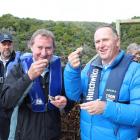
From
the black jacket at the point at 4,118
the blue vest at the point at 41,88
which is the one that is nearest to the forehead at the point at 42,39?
the blue vest at the point at 41,88

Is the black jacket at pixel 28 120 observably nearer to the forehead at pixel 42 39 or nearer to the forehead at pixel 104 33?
the forehead at pixel 42 39

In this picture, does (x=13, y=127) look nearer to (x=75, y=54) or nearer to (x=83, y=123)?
(x=83, y=123)

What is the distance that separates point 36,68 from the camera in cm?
361

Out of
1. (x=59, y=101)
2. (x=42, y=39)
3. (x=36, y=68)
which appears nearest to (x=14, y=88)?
(x=36, y=68)

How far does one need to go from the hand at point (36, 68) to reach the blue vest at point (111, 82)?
455mm

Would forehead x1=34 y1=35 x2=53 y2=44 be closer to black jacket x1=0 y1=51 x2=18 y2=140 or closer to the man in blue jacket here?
the man in blue jacket

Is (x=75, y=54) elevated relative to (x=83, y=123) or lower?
elevated

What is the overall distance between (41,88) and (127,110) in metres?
0.91

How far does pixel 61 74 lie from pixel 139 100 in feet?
2.93

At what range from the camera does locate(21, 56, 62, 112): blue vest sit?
3.81 meters

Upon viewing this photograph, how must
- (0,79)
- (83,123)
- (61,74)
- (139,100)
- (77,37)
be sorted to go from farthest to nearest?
(77,37) → (0,79) → (61,74) → (83,123) → (139,100)

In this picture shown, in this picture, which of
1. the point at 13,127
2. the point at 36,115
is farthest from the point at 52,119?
the point at 13,127

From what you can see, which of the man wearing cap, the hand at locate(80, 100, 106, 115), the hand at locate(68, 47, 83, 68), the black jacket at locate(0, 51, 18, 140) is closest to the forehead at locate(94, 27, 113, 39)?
the hand at locate(68, 47, 83, 68)

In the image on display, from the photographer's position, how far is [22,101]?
3.82 meters
